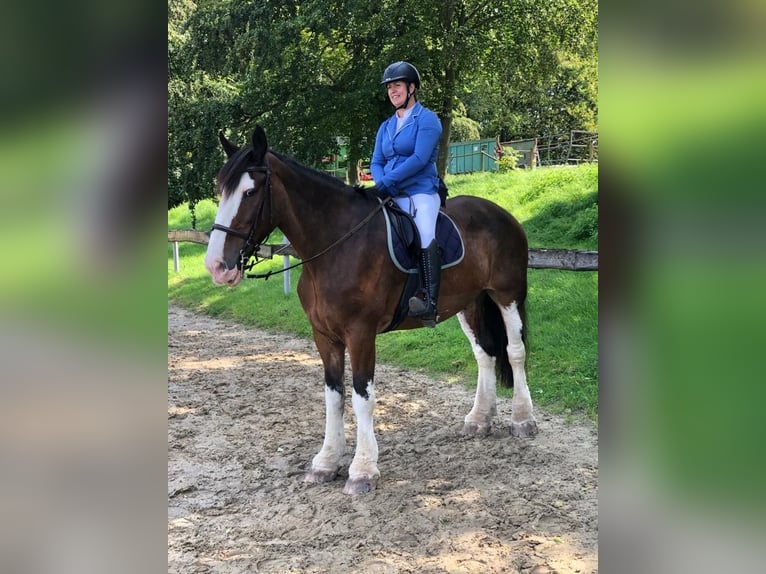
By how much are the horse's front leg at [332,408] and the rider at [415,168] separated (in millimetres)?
625

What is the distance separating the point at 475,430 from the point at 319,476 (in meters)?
1.38

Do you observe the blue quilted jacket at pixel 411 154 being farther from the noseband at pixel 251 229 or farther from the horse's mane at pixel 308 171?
the noseband at pixel 251 229

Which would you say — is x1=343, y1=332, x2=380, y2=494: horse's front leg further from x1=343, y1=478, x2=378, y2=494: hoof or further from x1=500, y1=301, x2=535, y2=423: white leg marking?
x1=500, y1=301, x2=535, y2=423: white leg marking

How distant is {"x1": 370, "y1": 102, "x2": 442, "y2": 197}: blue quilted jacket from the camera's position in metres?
3.82

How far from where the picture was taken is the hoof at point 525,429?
4.51 metres

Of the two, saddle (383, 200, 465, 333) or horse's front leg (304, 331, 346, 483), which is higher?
saddle (383, 200, 465, 333)

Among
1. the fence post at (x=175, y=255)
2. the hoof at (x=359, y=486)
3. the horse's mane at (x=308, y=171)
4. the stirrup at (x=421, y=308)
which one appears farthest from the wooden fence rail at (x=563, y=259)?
the fence post at (x=175, y=255)

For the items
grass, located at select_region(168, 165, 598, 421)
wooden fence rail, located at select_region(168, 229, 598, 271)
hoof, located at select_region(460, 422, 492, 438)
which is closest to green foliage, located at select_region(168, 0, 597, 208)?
grass, located at select_region(168, 165, 598, 421)

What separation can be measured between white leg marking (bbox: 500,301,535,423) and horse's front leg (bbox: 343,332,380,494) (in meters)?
1.36

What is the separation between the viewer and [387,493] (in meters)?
3.64
